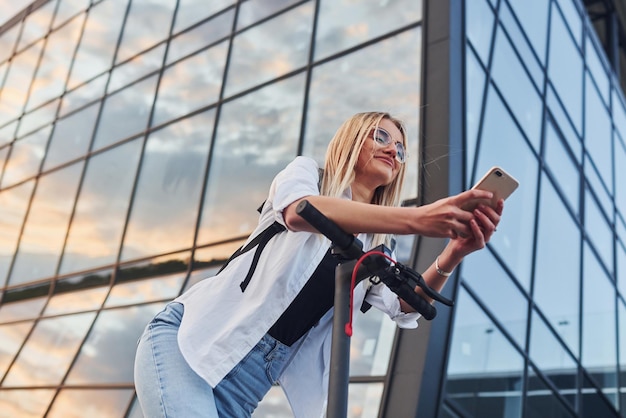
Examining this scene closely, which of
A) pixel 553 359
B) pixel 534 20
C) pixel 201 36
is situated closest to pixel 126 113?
pixel 201 36

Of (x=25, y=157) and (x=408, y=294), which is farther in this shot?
(x=25, y=157)

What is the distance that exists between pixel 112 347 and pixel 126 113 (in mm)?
4081

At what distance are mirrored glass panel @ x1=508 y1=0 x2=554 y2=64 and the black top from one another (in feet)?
26.4

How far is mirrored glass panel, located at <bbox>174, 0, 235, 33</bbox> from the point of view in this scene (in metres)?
10.5

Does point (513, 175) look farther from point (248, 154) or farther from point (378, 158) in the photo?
point (378, 158)

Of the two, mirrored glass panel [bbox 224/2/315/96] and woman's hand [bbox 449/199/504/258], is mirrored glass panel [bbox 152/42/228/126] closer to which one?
mirrored glass panel [bbox 224/2/315/96]

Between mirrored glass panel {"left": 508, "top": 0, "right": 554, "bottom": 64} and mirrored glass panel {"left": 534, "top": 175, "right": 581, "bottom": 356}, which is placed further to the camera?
mirrored glass panel {"left": 508, "top": 0, "right": 554, "bottom": 64}

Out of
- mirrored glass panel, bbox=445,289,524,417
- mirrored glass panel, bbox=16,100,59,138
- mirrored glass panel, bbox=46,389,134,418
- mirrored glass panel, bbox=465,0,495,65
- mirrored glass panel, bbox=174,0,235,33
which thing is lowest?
mirrored glass panel, bbox=46,389,134,418

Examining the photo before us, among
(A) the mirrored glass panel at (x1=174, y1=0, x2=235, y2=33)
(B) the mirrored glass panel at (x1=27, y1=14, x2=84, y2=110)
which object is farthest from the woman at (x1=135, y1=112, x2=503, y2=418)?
(B) the mirrored glass panel at (x1=27, y1=14, x2=84, y2=110)

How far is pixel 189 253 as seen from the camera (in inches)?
328

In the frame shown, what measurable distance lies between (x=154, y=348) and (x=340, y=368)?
0.57m

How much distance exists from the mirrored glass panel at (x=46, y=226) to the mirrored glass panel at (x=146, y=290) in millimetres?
1967

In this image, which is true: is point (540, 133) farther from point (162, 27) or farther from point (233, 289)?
point (233, 289)

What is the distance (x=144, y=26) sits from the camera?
1170cm
